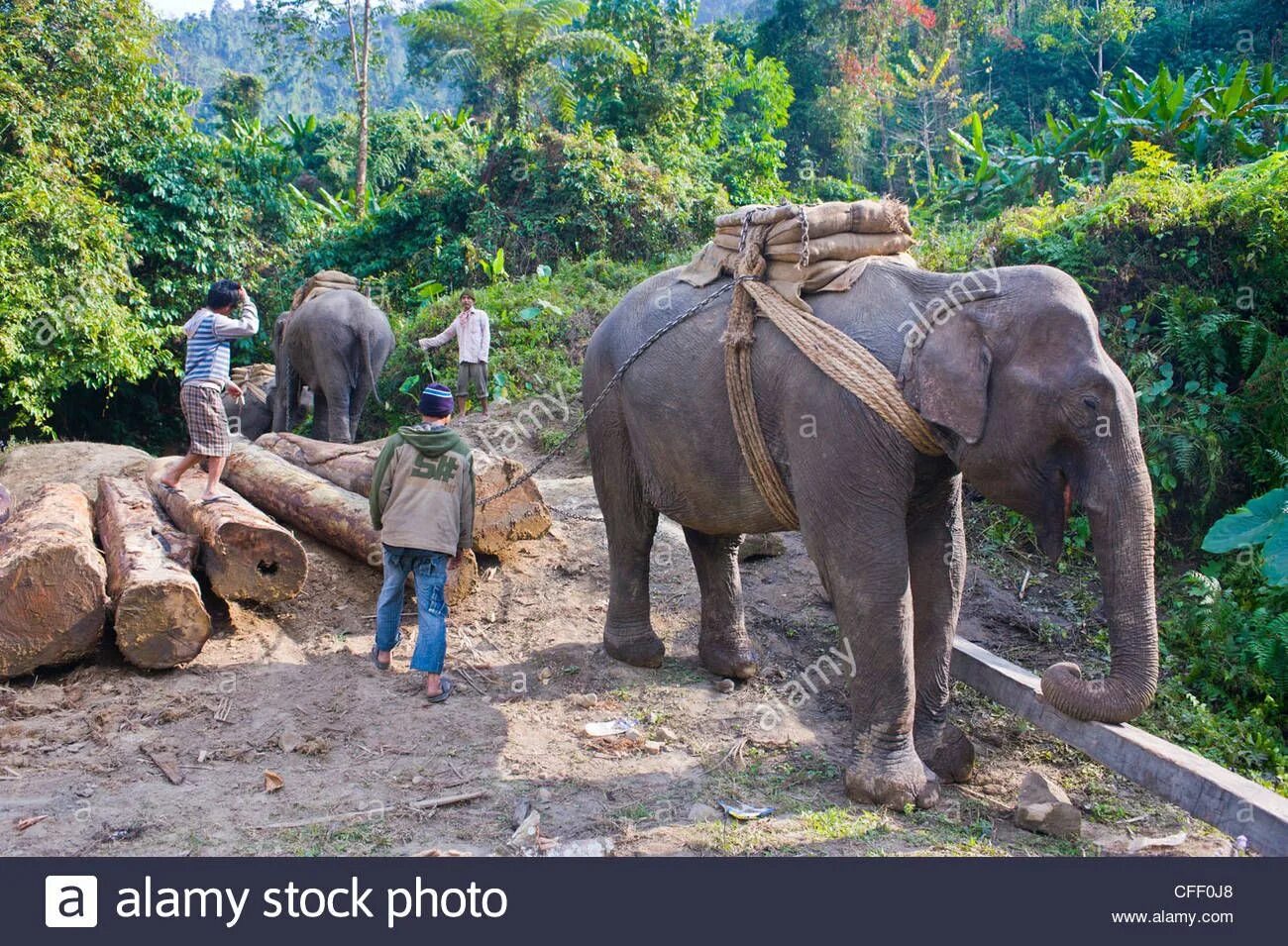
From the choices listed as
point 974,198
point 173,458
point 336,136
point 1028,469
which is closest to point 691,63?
point 974,198

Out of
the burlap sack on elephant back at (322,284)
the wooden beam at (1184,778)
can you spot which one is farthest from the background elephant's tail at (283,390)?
the wooden beam at (1184,778)

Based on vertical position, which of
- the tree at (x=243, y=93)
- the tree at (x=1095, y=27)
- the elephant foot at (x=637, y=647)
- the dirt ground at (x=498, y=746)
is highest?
the tree at (x=1095, y=27)

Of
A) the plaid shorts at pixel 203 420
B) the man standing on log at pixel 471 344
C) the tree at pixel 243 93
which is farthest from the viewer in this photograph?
the tree at pixel 243 93

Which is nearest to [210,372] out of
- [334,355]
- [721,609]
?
[721,609]

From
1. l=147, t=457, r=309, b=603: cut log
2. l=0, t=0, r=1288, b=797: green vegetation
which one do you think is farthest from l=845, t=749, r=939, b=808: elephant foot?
l=147, t=457, r=309, b=603: cut log

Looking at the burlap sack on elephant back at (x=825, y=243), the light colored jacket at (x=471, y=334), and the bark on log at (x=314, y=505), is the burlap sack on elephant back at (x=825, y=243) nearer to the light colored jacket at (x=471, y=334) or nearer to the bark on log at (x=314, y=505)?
the bark on log at (x=314, y=505)

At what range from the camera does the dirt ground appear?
447cm

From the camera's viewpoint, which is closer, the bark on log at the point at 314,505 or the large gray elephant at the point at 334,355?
the bark on log at the point at 314,505

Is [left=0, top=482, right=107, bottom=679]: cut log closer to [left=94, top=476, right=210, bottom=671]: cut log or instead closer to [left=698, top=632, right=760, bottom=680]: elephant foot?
[left=94, top=476, right=210, bottom=671]: cut log

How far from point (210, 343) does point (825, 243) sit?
446cm

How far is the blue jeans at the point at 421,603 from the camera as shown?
19.4 ft

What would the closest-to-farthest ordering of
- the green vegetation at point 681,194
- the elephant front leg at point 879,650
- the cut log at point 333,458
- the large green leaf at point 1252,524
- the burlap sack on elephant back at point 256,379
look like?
the elephant front leg at point 879,650
the large green leaf at point 1252,524
the green vegetation at point 681,194
the cut log at point 333,458
the burlap sack on elephant back at point 256,379

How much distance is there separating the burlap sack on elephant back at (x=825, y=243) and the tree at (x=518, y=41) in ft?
57.0

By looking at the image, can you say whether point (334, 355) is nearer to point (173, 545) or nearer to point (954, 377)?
point (173, 545)
